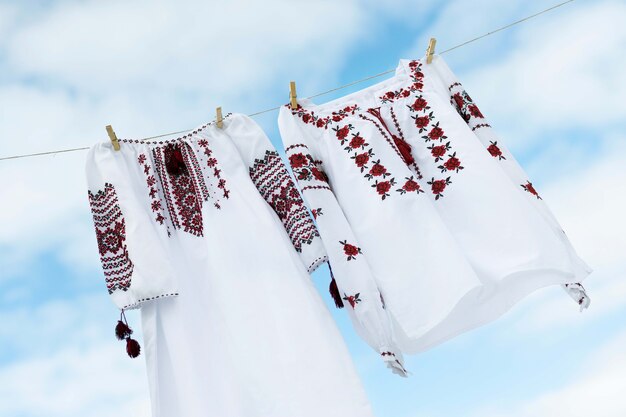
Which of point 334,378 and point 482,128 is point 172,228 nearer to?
point 334,378

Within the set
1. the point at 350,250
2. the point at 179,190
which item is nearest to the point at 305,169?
the point at 350,250

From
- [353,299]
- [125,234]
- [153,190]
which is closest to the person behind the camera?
[353,299]

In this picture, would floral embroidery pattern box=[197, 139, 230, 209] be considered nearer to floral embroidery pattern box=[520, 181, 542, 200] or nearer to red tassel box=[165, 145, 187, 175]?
red tassel box=[165, 145, 187, 175]

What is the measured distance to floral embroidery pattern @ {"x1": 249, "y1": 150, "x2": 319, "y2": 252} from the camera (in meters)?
1.76

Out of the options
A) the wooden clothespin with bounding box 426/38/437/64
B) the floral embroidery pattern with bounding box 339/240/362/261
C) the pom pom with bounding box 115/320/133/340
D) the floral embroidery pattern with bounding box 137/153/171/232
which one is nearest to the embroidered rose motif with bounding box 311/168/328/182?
the floral embroidery pattern with bounding box 339/240/362/261

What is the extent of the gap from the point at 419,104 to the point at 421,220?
0.44 meters

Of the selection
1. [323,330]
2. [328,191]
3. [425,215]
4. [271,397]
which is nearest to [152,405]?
[271,397]

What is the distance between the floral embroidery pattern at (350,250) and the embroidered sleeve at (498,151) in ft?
1.72

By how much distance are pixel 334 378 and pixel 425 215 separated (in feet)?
1.77

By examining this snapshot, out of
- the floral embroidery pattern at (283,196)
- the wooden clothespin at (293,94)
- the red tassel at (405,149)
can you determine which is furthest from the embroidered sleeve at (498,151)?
the floral embroidery pattern at (283,196)

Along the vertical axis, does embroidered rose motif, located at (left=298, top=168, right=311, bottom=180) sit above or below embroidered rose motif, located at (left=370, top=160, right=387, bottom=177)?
above

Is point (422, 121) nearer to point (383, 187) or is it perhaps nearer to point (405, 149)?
point (405, 149)

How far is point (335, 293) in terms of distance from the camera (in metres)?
1.71

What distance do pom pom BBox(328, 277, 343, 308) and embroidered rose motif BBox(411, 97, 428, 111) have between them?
0.64m
